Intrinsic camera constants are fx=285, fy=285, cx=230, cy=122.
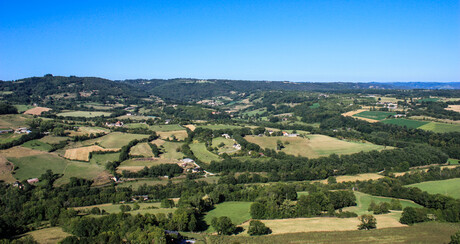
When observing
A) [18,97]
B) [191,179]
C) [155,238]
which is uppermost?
[18,97]

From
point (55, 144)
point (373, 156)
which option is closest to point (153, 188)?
point (55, 144)

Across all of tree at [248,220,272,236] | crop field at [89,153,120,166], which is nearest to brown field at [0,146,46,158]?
crop field at [89,153,120,166]

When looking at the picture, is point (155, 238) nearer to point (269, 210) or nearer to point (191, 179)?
point (269, 210)

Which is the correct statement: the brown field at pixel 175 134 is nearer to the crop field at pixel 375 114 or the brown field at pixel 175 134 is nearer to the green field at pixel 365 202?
the green field at pixel 365 202

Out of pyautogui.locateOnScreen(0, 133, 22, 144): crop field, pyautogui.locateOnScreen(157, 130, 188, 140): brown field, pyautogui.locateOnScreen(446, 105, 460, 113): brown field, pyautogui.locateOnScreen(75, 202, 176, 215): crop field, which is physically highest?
pyautogui.locateOnScreen(446, 105, 460, 113): brown field

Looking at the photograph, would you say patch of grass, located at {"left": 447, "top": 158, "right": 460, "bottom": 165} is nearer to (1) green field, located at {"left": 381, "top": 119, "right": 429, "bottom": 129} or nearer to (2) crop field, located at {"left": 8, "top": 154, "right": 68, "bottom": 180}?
(1) green field, located at {"left": 381, "top": 119, "right": 429, "bottom": 129}

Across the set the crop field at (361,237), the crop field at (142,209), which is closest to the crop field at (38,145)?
the crop field at (142,209)

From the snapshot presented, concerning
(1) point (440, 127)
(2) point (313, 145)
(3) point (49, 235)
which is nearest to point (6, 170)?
(3) point (49, 235)
